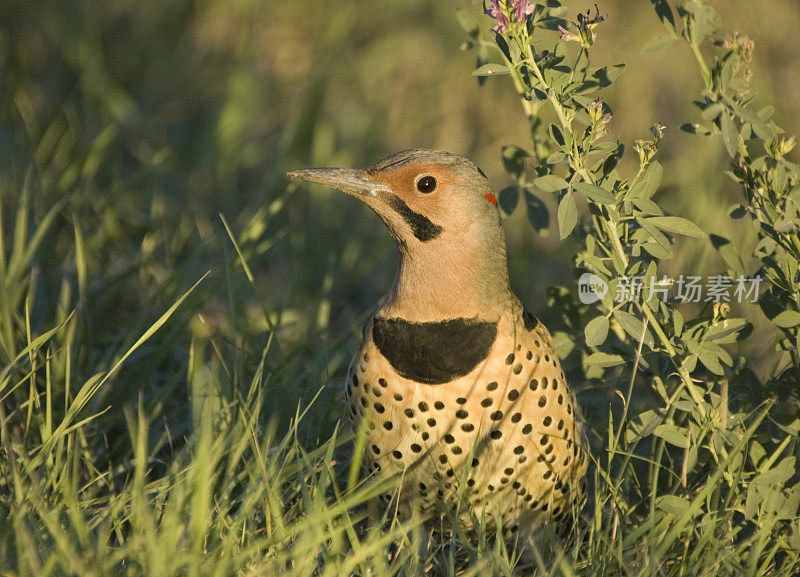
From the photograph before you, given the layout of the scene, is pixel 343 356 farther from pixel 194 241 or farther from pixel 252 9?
pixel 252 9

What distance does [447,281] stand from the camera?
304 cm

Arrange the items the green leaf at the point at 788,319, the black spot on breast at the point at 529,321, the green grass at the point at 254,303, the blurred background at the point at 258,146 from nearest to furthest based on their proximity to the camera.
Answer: the green grass at the point at 254,303 → the green leaf at the point at 788,319 → the black spot on breast at the point at 529,321 → the blurred background at the point at 258,146

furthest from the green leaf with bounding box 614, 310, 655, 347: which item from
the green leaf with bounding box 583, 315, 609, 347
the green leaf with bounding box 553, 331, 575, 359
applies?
the green leaf with bounding box 553, 331, 575, 359

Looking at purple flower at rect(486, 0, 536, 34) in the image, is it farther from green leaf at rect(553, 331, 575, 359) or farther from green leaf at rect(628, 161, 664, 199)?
green leaf at rect(553, 331, 575, 359)

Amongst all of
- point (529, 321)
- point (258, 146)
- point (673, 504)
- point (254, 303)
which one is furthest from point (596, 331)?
point (258, 146)

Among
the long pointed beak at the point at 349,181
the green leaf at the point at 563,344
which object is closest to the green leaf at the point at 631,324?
the green leaf at the point at 563,344

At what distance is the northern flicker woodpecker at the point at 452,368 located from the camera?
116 inches

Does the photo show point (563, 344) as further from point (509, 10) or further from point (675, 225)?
point (509, 10)

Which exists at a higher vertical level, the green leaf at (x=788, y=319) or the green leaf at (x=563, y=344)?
the green leaf at (x=788, y=319)

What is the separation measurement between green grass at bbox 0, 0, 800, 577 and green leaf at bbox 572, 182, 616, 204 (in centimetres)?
63

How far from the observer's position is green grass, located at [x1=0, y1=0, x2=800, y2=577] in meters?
2.73

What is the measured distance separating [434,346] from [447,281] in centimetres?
20

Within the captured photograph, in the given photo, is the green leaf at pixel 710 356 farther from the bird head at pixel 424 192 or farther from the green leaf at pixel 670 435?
the bird head at pixel 424 192

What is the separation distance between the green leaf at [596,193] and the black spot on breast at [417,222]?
47 cm
